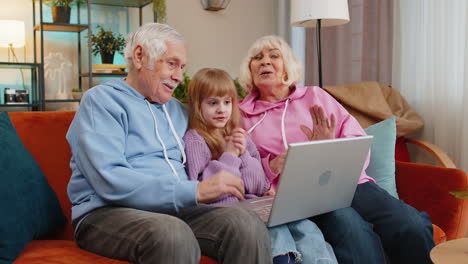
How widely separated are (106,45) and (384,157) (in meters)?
2.59

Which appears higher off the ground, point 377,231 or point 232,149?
point 232,149

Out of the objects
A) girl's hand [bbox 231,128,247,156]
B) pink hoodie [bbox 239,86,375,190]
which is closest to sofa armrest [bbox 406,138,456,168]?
pink hoodie [bbox 239,86,375,190]

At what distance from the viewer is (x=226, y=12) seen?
4754 millimetres

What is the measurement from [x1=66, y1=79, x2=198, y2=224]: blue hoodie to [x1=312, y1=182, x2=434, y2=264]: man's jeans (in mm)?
518

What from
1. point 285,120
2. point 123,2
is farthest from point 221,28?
point 285,120

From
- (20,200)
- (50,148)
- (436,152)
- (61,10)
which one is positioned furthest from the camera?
(61,10)

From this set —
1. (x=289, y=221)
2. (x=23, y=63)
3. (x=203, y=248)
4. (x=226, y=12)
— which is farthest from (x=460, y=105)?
(x=23, y=63)

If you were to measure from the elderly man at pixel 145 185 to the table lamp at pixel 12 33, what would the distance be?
2.39m

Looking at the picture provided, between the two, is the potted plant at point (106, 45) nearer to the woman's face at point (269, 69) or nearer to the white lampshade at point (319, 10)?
the white lampshade at point (319, 10)

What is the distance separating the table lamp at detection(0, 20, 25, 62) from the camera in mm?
3857

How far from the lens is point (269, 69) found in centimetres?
224

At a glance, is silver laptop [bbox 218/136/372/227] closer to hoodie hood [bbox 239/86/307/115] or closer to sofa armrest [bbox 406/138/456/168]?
hoodie hood [bbox 239/86/307/115]

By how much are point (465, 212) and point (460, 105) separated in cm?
91

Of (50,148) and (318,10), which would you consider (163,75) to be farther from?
(318,10)
